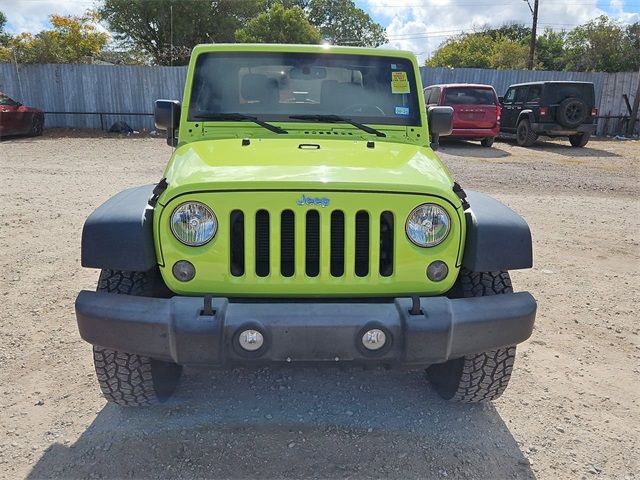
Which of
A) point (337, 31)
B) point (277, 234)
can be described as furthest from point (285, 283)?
point (337, 31)

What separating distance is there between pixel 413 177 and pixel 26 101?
19.5 m

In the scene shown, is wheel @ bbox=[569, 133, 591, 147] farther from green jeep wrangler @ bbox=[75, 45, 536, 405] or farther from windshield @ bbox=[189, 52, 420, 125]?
green jeep wrangler @ bbox=[75, 45, 536, 405]

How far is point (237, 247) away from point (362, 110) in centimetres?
Result: 160

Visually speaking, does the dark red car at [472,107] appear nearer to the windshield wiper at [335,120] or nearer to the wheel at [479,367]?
the windshield wiper at [335,120]

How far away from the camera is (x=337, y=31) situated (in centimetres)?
4822

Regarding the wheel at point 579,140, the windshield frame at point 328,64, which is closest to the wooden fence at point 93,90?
the wheel at point 579,140

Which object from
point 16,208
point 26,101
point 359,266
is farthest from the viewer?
point 26,101

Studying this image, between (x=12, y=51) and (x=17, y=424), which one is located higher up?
(x=12, y=51)

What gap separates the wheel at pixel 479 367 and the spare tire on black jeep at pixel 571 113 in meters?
13.2

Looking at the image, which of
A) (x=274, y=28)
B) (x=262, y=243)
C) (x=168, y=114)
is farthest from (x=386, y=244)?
(x=274, y=28)

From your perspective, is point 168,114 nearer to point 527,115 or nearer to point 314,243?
point 314,243

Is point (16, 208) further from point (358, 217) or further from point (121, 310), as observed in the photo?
point (358, 217)

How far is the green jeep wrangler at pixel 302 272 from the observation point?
2.23m

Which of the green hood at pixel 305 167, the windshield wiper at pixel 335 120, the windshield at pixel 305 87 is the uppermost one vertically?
the windshield at pixel 305 87
